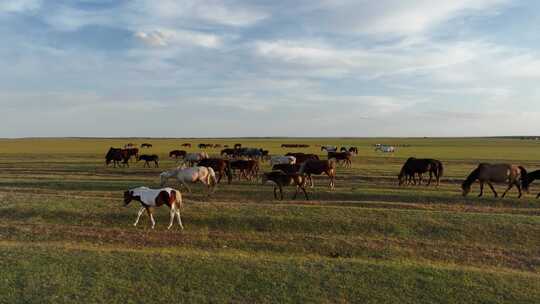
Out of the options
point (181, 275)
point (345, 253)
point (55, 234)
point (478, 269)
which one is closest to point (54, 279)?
point (181, 275)

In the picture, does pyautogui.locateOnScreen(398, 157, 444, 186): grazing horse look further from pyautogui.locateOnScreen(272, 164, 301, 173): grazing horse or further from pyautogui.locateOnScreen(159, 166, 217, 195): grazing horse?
pyautogui.locateOnScreen(159, 166, 217, 195): grazing horse

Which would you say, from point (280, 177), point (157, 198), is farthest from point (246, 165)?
point (157, 198)

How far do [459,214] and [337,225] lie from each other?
4.95 metres

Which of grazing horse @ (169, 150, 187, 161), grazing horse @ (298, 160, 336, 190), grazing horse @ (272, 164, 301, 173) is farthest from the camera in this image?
grazing horse @ (169, 150, 187, 161)

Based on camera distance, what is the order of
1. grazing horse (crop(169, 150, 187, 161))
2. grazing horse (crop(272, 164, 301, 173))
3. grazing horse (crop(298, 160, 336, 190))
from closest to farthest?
grazing horse (crop(298, 160, 336, 190)) < grazing horse (crop(272, 164, 301, 173)) < grazing horse (crop(169, 150, 187, 161))

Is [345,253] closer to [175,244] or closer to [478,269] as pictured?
[478,269]

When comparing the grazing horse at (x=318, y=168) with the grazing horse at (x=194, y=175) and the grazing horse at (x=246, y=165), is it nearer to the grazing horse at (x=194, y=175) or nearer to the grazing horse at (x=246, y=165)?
the grazing horse at (x=246, y=165)

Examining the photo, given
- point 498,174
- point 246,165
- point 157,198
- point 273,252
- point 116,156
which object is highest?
point 116,156

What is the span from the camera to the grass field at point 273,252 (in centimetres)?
843

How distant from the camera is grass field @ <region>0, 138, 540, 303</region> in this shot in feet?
27.7

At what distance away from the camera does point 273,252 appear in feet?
37.3

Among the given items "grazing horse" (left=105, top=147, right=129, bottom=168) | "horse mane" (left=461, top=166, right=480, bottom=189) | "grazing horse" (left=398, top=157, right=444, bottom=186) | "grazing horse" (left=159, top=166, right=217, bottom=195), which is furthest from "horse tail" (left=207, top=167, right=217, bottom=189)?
"grazing horse" (left=105, top=147, right=129, bottom=168)

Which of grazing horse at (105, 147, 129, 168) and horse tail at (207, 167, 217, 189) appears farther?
grazing horse at (105, 147, 129, 168)

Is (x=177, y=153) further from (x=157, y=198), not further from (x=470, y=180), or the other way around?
(x=157, y=198)
